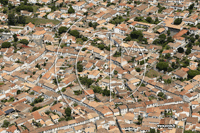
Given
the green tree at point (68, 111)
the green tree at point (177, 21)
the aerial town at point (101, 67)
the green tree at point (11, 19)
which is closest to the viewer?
the aerial town at point (101, 67)

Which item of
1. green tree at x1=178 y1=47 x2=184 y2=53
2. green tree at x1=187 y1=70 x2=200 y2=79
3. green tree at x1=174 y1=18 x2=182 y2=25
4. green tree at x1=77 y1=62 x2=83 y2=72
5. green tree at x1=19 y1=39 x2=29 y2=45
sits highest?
green tree at x1=174 y1=18 x2=182 y2=25

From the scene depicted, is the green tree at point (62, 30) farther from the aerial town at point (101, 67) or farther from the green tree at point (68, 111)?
the green tree at point (68, 111)

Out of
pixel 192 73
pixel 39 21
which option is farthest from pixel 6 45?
pixel 192 73

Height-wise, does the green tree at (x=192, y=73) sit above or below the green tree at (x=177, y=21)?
below

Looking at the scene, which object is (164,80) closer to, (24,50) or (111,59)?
(111,59)

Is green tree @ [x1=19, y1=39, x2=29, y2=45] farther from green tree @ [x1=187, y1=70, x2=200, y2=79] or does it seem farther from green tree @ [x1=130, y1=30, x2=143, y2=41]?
green tree @ [x1=187, y1=70, x2=200, y2=79]

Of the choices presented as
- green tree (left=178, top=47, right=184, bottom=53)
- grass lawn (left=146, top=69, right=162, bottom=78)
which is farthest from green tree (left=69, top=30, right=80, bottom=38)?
green tree (left=178, top=47, right=184, bottom=53)

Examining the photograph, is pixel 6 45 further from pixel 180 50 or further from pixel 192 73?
pixel 192 73

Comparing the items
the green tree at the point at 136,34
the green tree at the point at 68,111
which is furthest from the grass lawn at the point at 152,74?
the green tree at the point at 68,111
